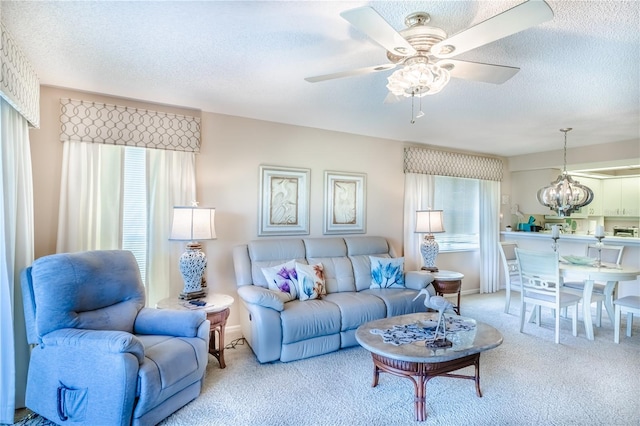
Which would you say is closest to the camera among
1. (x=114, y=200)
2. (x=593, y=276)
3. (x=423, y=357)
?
(x=423, y=357)

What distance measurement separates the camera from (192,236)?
2.91 meters

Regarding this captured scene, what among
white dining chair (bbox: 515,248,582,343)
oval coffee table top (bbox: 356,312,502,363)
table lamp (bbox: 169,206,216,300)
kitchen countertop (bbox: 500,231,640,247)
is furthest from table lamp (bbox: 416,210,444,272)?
table lamp (bbox: 169,206,216,300)

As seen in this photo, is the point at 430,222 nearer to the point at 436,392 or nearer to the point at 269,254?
the point at 269,254

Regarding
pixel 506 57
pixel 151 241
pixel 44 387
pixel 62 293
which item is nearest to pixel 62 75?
pixel 151 241

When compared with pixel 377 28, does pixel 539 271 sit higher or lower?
lower

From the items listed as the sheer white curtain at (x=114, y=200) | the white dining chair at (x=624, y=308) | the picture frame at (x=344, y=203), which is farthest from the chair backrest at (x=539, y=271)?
the sheer white curtain at (x=114, y=200)

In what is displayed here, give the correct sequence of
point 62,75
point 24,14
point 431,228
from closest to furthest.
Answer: point 24,14 → point 62,75 → point 431,228

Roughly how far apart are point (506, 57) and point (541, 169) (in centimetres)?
429

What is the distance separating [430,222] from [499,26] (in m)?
3.27

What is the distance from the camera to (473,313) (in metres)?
4.48

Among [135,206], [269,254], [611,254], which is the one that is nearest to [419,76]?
[269,254]

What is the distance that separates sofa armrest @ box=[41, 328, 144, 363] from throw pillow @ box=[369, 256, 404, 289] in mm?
2588

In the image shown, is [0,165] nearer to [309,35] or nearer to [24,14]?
[24,14]

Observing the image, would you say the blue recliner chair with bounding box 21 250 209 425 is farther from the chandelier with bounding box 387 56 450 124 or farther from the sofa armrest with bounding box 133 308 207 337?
the chandelier with bounding box 387 56 450 124
